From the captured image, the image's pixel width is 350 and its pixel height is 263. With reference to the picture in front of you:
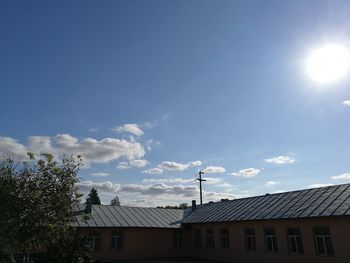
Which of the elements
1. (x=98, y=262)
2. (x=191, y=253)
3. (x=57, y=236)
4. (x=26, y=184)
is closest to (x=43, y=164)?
(x=26, y=184)

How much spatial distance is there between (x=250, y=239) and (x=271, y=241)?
182cm

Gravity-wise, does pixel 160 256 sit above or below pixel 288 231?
below

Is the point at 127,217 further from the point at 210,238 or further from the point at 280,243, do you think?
the point at 280,243

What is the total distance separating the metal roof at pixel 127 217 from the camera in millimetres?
24763

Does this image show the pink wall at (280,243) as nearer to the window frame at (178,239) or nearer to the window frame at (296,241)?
the window frame at (296,241)

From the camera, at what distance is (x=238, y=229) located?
73.3 feet

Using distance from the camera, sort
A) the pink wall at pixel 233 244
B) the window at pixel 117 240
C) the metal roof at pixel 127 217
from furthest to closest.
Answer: the window at pixel 117 240
the metal roof at pixel 127 217
the pink wall at pixel 233 244

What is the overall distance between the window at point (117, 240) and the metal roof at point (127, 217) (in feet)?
2.99

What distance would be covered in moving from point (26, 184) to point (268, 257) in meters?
14.0

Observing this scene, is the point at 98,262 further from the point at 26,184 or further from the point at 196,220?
the point at 26,184

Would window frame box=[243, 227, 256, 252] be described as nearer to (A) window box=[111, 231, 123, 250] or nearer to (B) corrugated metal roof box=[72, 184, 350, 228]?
(B) corrugated metal roof box=[72, 184, 350, 228]

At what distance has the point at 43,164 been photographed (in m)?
14.0

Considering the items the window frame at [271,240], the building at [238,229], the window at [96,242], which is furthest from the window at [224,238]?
the window at [96,242]

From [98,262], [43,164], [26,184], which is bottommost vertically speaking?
[98,262]
